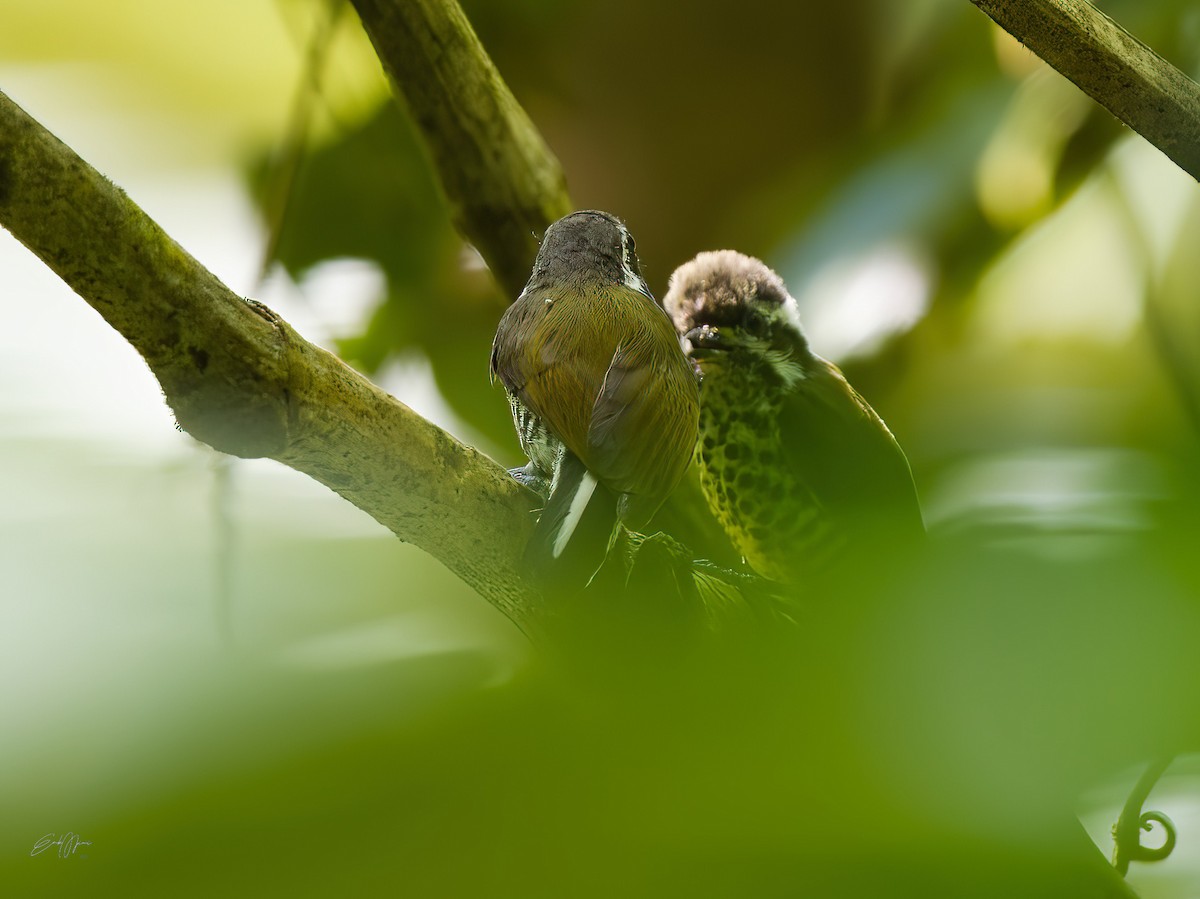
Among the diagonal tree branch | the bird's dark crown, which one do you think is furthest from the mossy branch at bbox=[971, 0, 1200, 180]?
the bird's dark crown

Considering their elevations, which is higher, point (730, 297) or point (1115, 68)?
point (730, 297)

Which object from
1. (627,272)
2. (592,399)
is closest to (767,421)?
(627,272)

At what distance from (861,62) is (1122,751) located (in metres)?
1.21

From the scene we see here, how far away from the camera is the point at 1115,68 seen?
0.50m

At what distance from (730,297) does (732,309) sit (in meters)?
0.02

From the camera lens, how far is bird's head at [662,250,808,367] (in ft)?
3.36

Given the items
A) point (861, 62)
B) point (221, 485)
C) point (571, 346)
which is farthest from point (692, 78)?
point (221, 485)

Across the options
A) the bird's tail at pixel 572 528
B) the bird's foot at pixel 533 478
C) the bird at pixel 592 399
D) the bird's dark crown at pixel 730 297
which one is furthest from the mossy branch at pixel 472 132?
the bird's tail at pixel 572 528

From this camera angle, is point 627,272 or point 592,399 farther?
point 627,272
